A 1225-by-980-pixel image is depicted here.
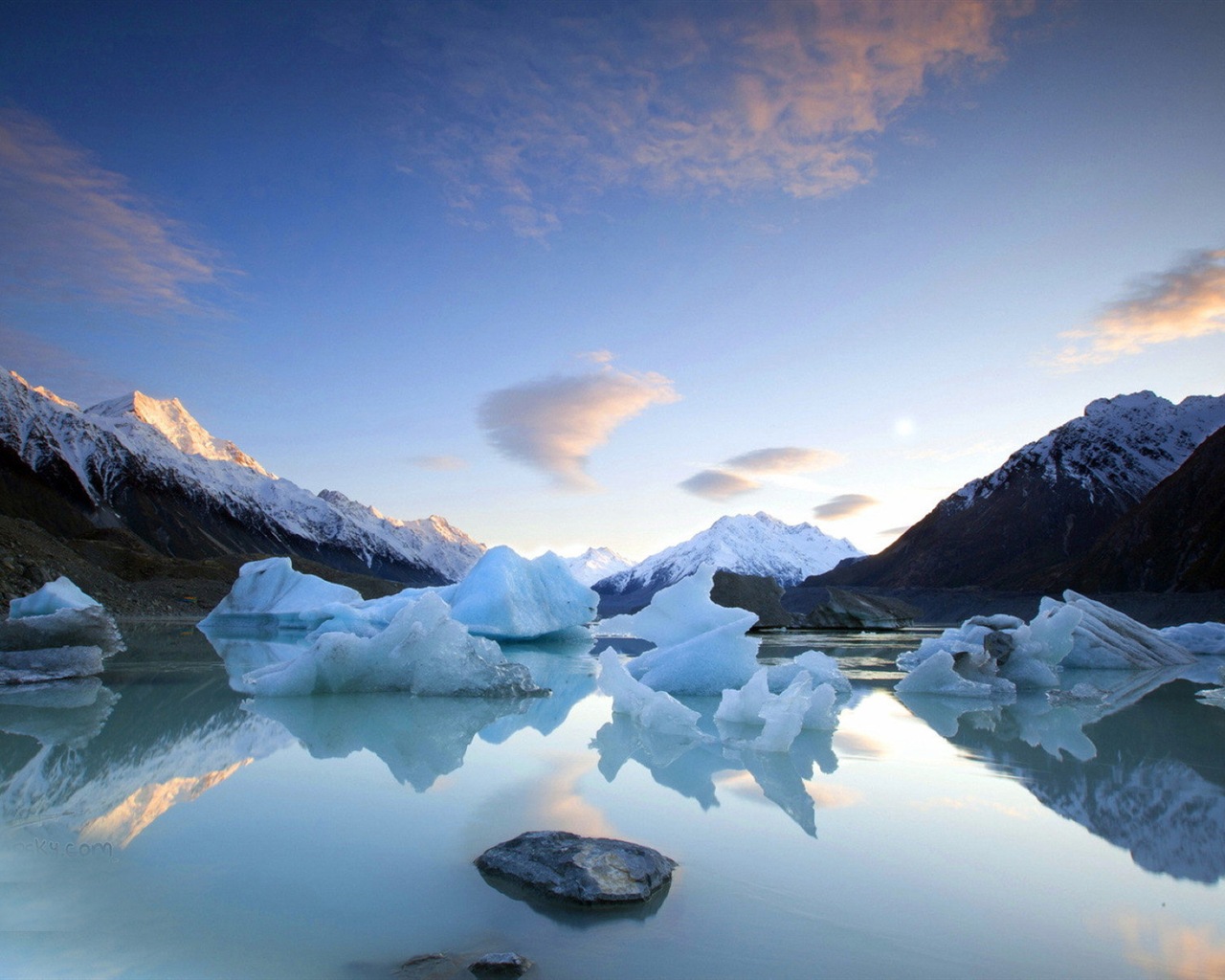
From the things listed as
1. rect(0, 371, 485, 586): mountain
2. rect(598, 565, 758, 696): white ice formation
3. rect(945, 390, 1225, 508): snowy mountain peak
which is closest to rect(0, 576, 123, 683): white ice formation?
rect(598, 565, 758, 696): white ice formation

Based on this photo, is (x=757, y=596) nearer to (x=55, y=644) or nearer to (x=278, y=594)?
(x=278, y=594)

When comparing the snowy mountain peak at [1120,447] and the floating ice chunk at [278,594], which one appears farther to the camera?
the snowy mountain peak at [1120,447]

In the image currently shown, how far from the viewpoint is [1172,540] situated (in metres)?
45.7

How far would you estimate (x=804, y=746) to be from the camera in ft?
18.0

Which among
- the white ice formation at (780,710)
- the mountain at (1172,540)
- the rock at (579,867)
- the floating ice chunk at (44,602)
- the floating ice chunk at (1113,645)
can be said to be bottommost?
the rock at (579,867)

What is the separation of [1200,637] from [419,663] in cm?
1799

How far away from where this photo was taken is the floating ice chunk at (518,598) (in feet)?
57.1

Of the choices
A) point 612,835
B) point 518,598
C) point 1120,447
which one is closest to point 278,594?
point 518,598

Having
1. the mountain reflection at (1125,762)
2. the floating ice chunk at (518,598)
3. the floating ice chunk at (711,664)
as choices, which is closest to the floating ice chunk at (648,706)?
the floating ice chunk at (711,664)

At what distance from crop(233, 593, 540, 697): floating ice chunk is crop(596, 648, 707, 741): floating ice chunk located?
5.96ft

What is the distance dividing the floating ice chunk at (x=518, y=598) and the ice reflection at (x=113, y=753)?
9739 millimetres

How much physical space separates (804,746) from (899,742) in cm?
81

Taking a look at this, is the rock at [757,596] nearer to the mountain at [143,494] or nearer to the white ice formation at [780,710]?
the white ice formation at [780,710]

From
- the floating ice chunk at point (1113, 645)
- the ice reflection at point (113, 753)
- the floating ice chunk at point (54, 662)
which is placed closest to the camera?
the ice reflection at point (113, 753)
